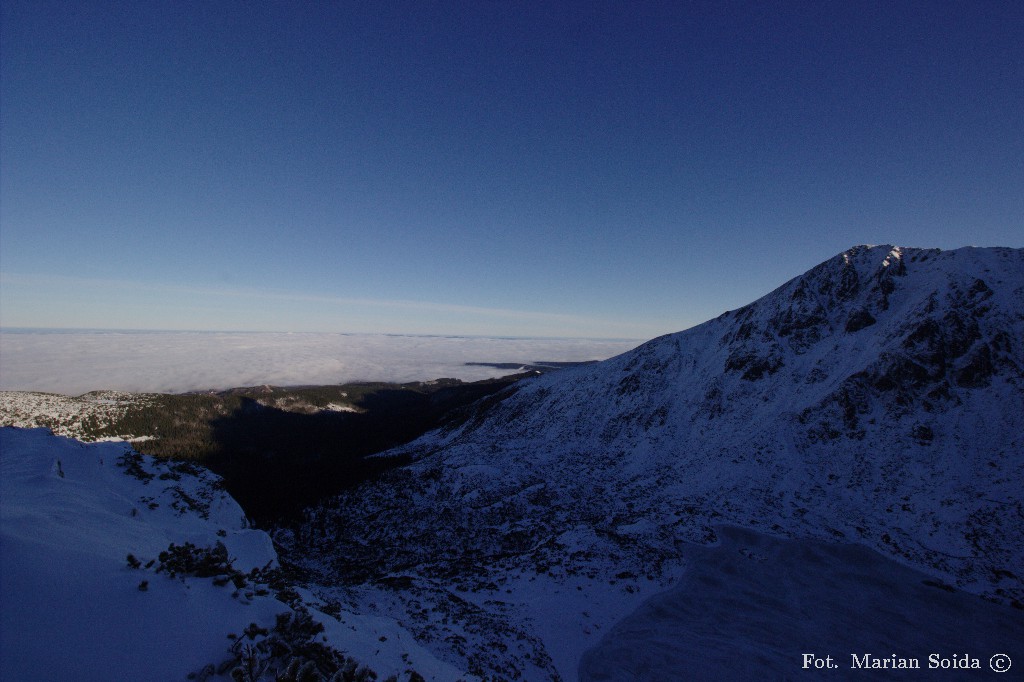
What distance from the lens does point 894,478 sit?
2531cm

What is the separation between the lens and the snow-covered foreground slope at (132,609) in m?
5.20

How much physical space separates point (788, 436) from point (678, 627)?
22.1 m

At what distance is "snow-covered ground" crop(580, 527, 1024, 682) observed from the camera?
13555 mm

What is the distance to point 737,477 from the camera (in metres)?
28.9

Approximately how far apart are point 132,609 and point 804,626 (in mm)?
21418

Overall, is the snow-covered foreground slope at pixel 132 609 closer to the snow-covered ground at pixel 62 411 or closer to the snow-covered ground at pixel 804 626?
the snow-covered ground at pixel 804 626

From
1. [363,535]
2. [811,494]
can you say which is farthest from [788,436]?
[363,535]

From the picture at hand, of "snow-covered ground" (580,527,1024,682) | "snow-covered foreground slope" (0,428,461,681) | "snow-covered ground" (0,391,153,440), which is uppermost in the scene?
"snow-covered foreground slope" (0,428,461,681)
